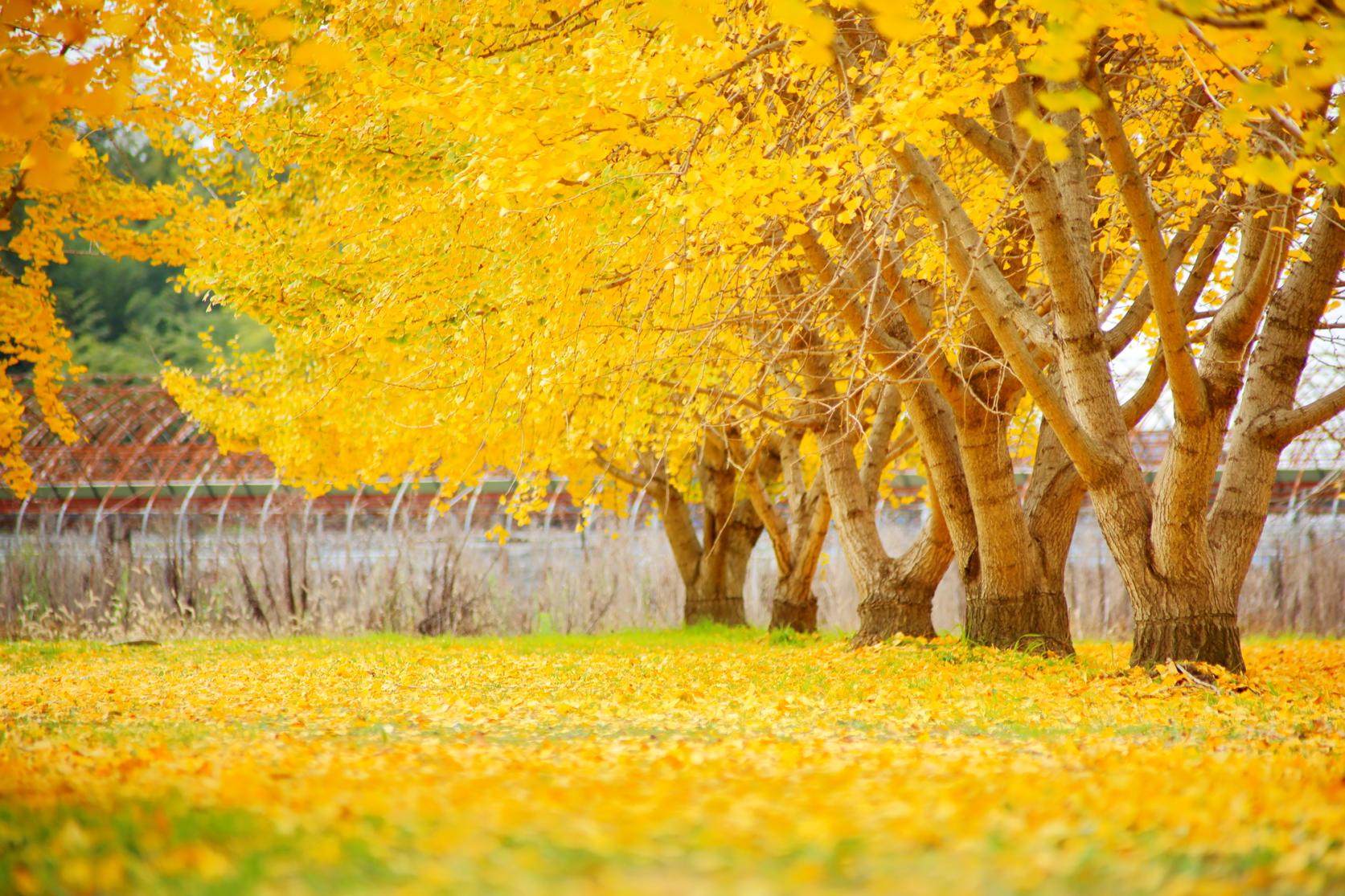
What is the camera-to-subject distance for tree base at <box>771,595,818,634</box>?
1112cm

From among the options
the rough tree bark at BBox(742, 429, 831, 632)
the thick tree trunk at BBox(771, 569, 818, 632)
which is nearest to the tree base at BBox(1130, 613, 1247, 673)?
the rough tree bark at BBox(742, 429, 831, 632)

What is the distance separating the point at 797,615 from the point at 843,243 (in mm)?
4729

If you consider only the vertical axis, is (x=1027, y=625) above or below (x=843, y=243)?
below

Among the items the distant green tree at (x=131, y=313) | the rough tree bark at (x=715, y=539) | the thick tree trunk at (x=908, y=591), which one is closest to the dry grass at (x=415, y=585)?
the rough tree bark at (x=715, y=539)

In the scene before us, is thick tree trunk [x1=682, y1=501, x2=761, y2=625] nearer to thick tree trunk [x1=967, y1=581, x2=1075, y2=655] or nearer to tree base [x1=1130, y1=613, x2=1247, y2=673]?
thick tree trunk [x1=967, y1=581, x2=1075, y2=655]

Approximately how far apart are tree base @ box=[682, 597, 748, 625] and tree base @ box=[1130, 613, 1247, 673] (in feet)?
22.5

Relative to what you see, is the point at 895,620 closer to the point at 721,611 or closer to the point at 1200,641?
the point at 1200,641

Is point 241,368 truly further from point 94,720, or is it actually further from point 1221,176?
point 1221,176

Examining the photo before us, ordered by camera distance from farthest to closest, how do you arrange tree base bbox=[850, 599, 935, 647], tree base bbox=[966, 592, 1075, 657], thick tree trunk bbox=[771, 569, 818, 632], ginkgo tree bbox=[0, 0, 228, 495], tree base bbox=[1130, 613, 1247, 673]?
thick tree trunk bbox=[771, 569, 818, 632], tree base bbox=[850, 599, 935, 647], tree base bbox=[966, 592, 1075, 657], ginkgo tree bbox=[0, 0, 228, 495], tree base bbox=[1130, 613, 1247, 673]

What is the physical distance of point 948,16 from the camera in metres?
5.09

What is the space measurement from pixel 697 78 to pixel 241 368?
732 cm

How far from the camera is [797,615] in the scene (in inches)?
438

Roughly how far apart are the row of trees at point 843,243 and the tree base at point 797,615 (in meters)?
1.90

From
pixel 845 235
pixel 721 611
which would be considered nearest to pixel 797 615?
pixel 721 611
